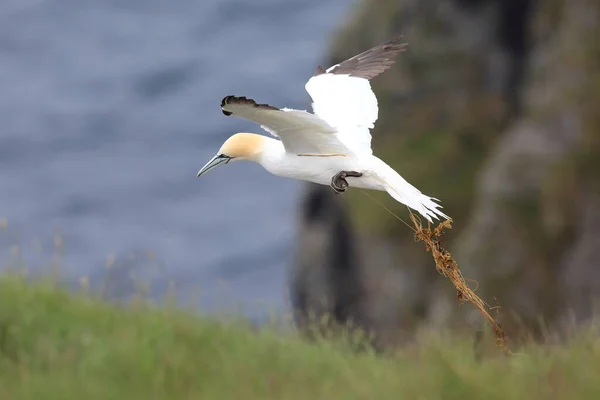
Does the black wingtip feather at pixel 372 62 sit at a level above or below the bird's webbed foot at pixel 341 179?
above

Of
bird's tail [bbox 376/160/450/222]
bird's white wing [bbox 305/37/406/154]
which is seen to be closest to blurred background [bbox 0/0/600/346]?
bird's tail [bbox 376/160/450/222]

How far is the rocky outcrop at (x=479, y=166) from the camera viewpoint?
16266 millimetres

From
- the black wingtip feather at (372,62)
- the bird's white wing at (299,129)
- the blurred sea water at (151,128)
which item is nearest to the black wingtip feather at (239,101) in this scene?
the bird's white wing at (299,129)

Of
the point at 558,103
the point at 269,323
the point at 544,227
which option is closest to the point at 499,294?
the point at 544,227

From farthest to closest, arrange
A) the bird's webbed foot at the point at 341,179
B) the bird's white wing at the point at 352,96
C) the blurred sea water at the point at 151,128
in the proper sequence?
the blurred sea water at the point at 151,128 < the bird's white wing at the point at 352,96 < the bird's webbed foot at the point at 341,179

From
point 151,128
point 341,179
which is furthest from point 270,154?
point 151,128

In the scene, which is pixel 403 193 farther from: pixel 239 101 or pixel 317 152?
pixel 239 101

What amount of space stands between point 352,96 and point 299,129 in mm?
1440

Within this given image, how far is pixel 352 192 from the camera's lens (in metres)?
19.5

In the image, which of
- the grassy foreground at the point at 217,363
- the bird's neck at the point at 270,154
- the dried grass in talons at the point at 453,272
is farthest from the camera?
the bird's neck at the point at 270,154

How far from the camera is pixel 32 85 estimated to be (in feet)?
116

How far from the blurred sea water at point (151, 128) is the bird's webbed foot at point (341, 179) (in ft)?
53.2

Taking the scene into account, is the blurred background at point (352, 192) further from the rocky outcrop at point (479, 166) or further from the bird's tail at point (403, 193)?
the bird's tail at point (403, 193)

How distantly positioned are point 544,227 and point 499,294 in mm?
1194
